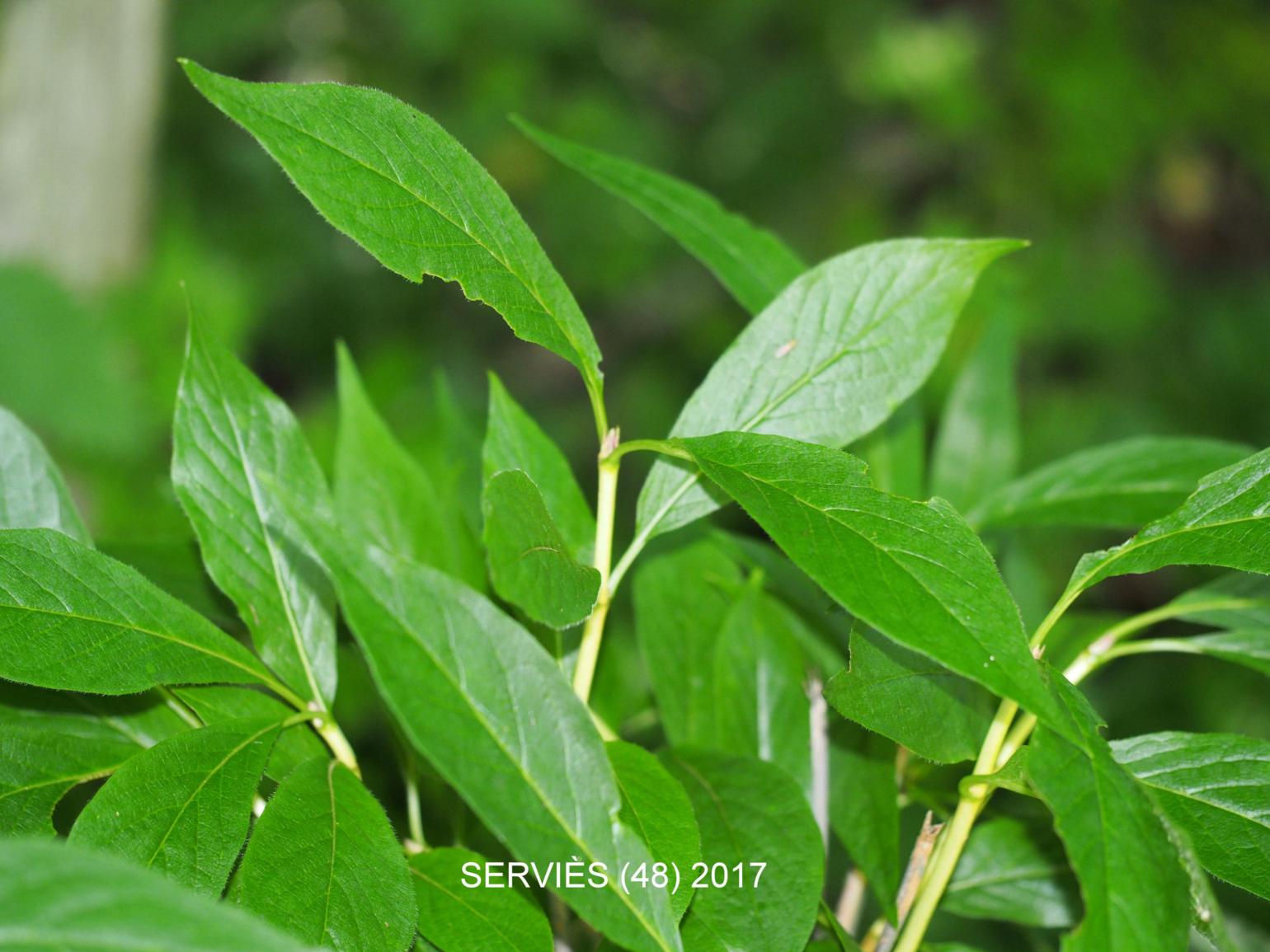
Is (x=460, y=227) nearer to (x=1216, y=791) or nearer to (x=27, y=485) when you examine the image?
(x=27, y=485)

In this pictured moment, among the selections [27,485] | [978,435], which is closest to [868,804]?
[978,435]

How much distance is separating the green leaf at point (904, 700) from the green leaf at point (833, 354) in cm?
10

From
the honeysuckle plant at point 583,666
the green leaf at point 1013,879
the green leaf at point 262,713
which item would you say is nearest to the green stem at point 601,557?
the honeysuckle plant at point 583,666

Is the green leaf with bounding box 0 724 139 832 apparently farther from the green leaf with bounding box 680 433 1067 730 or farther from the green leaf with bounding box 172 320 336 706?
the green leaf with bounding box 680 433 1067 730

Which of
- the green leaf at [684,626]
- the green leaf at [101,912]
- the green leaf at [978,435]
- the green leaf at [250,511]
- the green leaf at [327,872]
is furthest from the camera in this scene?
the green leaf at [978,435]

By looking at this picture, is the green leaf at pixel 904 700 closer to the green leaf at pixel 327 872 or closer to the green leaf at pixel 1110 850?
the green leaf at pixel 1110 850

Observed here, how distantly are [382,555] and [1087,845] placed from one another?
23 cm

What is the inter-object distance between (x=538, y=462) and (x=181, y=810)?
216 mm

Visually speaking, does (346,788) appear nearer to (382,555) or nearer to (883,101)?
(382,555)

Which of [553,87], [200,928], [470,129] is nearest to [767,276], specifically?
[200,928]

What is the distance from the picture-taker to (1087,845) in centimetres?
34

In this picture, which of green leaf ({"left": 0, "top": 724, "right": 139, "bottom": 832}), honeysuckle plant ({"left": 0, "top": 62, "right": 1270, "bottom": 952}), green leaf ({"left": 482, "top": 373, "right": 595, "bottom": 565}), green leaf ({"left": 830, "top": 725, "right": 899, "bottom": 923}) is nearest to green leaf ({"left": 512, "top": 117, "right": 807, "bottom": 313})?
honeysuckle plant ({"left": 0, "top": 62, "right": 1270, "bottom": 952})

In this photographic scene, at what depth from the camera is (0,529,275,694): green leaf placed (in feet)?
1.35

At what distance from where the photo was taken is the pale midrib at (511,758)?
322 mm
